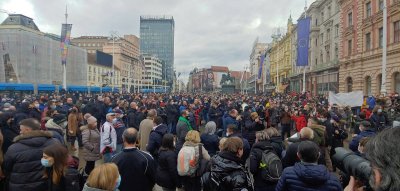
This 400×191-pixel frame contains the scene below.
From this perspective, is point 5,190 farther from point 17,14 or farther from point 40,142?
point 17,14

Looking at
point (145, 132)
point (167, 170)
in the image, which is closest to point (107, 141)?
point (145, 132)

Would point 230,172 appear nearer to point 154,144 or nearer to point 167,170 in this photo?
point 167,170

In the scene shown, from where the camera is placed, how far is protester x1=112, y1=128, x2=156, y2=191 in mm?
4582

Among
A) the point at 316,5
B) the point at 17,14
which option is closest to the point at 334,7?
the point at 316,5

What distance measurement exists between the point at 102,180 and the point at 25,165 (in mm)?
1416

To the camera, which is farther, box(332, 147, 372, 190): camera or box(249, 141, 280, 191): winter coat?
box(249, 141, 280, 191): winter coat

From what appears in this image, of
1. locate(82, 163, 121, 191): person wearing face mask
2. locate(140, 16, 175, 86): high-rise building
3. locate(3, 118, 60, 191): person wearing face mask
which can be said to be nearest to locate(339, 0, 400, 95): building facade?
locate(82, 163, 121, 191): person wearing face mask

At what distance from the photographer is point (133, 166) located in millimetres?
4602

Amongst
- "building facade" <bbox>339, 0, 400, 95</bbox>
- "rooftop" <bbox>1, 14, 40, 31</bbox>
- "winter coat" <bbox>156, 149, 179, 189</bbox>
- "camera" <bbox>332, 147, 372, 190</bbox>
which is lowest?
"winter coat" <bbox>156, 149, 179, 189</bbox>

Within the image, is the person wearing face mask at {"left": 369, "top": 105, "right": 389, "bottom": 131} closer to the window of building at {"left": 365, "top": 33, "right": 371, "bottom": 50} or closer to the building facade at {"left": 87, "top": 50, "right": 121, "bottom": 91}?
the window of building at {"left": 365, "top": 33, "right": 371, "bottom": 50}

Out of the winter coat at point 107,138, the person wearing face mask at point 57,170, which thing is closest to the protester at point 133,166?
the person wearing face mask at point 57,170

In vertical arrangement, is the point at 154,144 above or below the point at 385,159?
below

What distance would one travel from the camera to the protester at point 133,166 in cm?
458

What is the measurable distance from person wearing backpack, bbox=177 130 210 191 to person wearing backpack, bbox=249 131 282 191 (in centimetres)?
79
